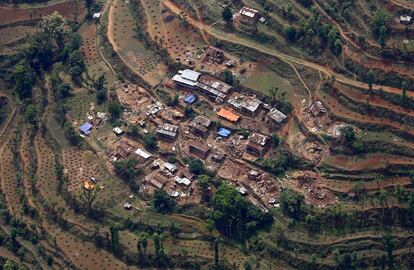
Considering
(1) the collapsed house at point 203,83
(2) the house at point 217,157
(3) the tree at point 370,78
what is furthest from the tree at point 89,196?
(3) the tree at point 370,78

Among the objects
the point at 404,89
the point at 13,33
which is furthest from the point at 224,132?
the point at 13,33

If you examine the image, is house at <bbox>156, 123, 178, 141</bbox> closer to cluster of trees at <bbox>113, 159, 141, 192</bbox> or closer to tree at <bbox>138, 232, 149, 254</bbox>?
cluster of trees at <bbox>113, 159, 141, 192</bbox>

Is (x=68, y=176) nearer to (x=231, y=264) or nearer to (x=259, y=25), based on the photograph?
(x=231, y=264)

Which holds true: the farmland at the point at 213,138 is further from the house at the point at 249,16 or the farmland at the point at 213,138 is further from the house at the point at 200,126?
the house at the point at 249,16

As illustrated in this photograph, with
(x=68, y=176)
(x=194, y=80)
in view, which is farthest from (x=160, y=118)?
(x=68, y=176)

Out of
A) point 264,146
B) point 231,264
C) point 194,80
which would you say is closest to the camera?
point 231,264

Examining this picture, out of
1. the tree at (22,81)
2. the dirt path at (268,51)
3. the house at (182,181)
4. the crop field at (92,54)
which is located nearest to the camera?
the house at (182,181)
